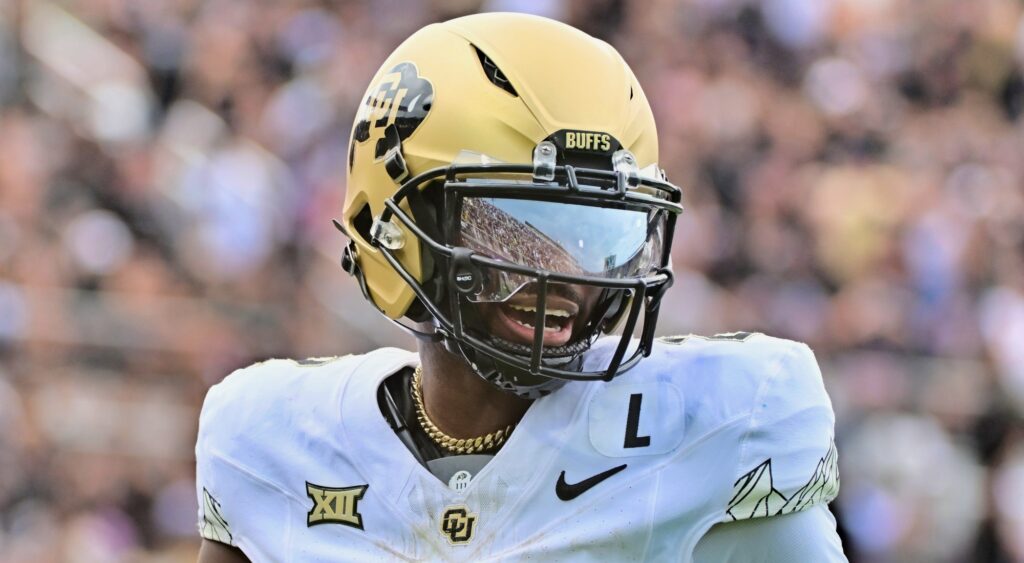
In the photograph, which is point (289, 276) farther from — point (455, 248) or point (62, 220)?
point (455, 248)

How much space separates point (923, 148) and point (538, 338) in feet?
17.6

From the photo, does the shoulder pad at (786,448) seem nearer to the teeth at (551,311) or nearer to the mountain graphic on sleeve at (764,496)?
the mountain graphic on sleeve at (764,496)

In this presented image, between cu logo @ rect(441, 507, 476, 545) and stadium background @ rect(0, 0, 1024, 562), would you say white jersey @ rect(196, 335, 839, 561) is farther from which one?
stadium background @ rect(0, 0, 1024, 562)

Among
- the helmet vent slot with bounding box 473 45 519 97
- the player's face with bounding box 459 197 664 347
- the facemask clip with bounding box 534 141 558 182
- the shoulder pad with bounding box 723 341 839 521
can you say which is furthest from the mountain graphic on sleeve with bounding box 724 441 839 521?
the helmet vent slot with bounding box 473 45 519 97

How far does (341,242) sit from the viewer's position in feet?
19.9

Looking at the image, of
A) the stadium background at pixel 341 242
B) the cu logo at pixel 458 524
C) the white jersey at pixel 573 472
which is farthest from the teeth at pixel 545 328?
the stadium background at pixel 341 242

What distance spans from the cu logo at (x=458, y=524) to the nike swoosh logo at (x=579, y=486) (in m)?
0.12

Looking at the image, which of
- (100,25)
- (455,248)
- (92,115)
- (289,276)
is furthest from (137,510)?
(455,248)

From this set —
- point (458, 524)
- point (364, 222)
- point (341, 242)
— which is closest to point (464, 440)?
point (458, 524)

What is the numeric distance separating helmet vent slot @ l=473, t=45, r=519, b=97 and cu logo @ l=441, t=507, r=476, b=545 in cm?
57

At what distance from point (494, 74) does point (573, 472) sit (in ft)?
1.85

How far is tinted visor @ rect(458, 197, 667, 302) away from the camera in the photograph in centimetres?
186

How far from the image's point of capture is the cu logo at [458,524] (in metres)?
1.91

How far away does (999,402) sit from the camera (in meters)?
5.69
